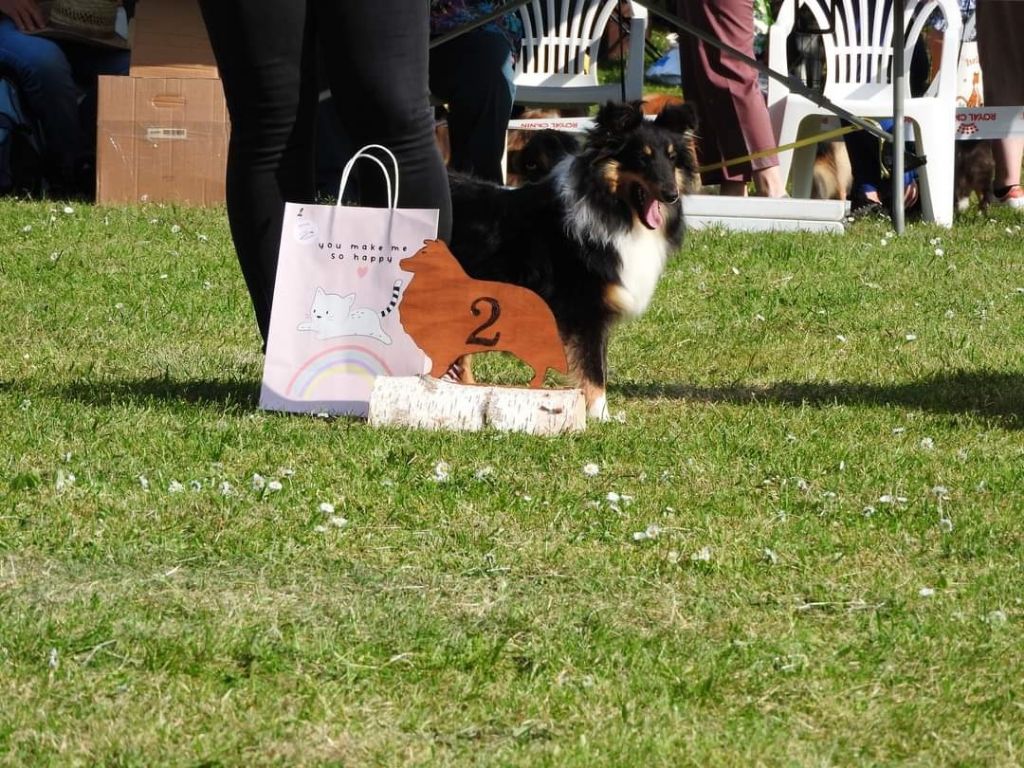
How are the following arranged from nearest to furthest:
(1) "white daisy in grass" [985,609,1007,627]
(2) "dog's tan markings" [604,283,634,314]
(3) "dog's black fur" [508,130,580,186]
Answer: (1) "white daisy in grass" [985,609,1007,627] < (2) "dog's tan markings" [604,283,634,314] < (3) "dog's black fur" [508,130,580,186]

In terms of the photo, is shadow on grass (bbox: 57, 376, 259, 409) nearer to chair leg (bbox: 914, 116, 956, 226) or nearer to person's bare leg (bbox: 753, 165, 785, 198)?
person's bare leg (bbox: 753, 165, 785, 198)

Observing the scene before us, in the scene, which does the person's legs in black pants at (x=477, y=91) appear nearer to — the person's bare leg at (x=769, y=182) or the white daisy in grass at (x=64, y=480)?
the person's bare leg at (x=769, y=182)

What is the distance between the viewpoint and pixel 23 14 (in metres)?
8.56

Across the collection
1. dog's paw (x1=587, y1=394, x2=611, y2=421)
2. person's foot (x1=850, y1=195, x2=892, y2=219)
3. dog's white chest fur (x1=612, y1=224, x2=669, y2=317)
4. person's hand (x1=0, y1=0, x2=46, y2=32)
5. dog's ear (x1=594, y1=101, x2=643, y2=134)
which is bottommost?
dog's paw (x1=587, y1=394, x2=611, y2=421)

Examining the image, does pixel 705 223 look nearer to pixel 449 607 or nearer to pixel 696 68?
pixel 696 68

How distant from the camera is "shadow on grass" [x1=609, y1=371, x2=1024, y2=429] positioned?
4.60 meters

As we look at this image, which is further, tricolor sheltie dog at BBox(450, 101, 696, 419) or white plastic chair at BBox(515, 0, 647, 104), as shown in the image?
white plastic chair at BBox(515, 0, 647, 104)

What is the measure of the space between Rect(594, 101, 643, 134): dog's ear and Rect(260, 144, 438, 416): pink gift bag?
921 mm

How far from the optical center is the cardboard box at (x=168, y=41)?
821 centimetres

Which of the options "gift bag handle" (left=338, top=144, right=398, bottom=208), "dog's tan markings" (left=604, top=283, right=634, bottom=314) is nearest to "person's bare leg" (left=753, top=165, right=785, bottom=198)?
"dog's tan markings" (left=604, top=283, right=634, bottom=314)

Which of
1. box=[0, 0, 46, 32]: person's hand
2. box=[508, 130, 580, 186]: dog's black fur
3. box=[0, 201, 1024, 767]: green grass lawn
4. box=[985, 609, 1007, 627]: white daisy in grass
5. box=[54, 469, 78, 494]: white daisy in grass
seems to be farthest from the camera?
box=[0, 0, 46, 32]: person's hand

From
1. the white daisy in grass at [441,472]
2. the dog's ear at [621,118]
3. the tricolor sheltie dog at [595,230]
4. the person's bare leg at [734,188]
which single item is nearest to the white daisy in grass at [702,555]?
the white daisy in grass at [441,472]

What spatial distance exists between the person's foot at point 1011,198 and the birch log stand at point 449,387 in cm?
585

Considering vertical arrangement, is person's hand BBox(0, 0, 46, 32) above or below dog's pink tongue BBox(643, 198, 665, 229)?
above
